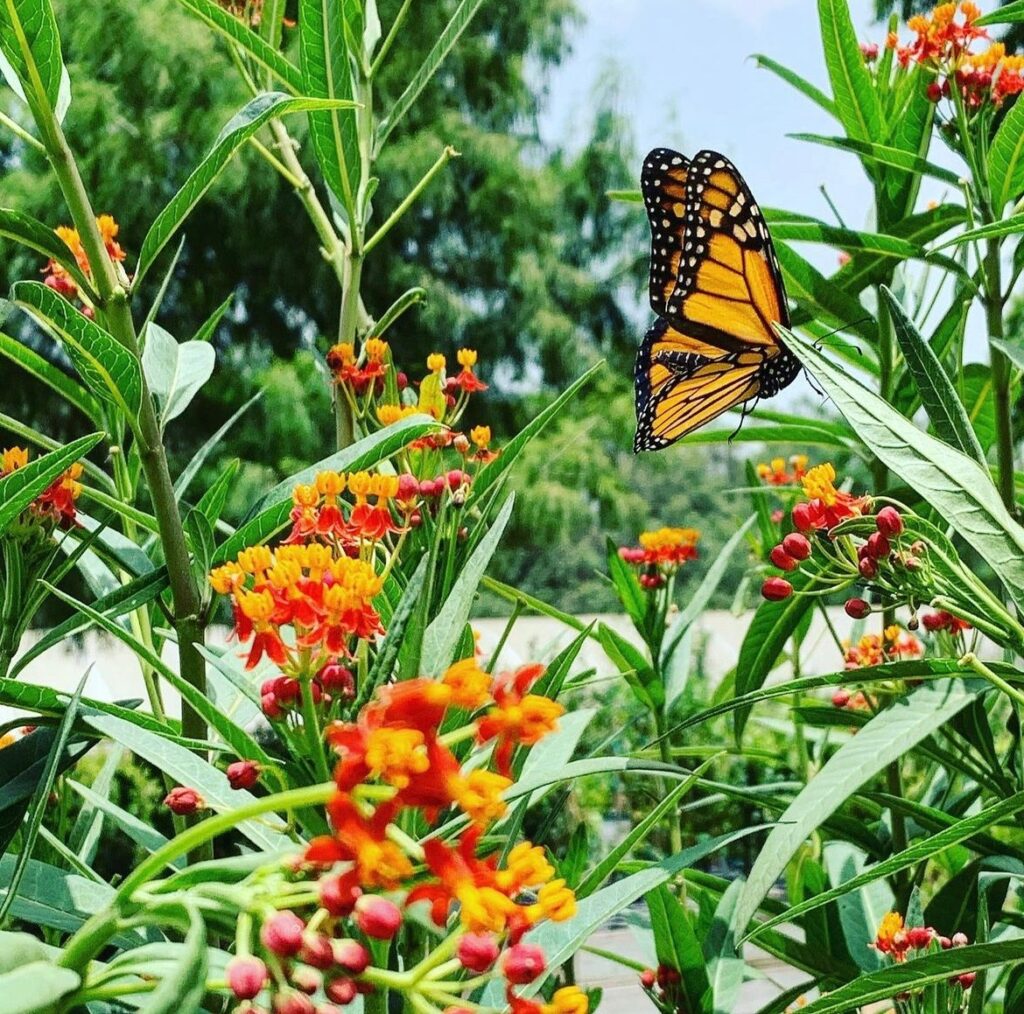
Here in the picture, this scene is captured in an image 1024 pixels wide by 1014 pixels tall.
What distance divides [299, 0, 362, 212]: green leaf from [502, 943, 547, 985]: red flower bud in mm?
678

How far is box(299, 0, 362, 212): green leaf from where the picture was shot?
3.23 ft

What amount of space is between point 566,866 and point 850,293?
0.71 meters

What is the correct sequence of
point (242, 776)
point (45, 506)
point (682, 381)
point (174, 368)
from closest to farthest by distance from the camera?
point (242, 776), point (45, 506), point (174, 368), point (682, 381)

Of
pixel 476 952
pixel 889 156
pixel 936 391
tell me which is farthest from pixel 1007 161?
pixel 476 952

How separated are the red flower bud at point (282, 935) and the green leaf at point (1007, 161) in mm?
996

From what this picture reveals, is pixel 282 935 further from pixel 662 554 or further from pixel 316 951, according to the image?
pixel 662 554

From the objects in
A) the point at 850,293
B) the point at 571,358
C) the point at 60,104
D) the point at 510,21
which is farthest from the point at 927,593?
the point at 510,21

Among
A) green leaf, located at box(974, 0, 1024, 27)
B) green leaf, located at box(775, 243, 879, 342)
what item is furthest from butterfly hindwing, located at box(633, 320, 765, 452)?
green leaf, located at box(974, 0, 1024, 27)

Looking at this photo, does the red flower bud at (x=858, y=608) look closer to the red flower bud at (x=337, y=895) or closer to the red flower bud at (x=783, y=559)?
the red flower bud at (x=783, y=559)

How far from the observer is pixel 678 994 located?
998 mm

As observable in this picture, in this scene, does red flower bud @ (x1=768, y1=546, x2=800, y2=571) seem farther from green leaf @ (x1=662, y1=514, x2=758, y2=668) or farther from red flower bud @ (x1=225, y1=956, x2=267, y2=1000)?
red flower bud @ (x1=225, y1=956, x2=267, y2=1000)

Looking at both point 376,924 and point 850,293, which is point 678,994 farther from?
point 850,293

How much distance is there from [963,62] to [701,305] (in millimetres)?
666

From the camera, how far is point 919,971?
812 millimetres
